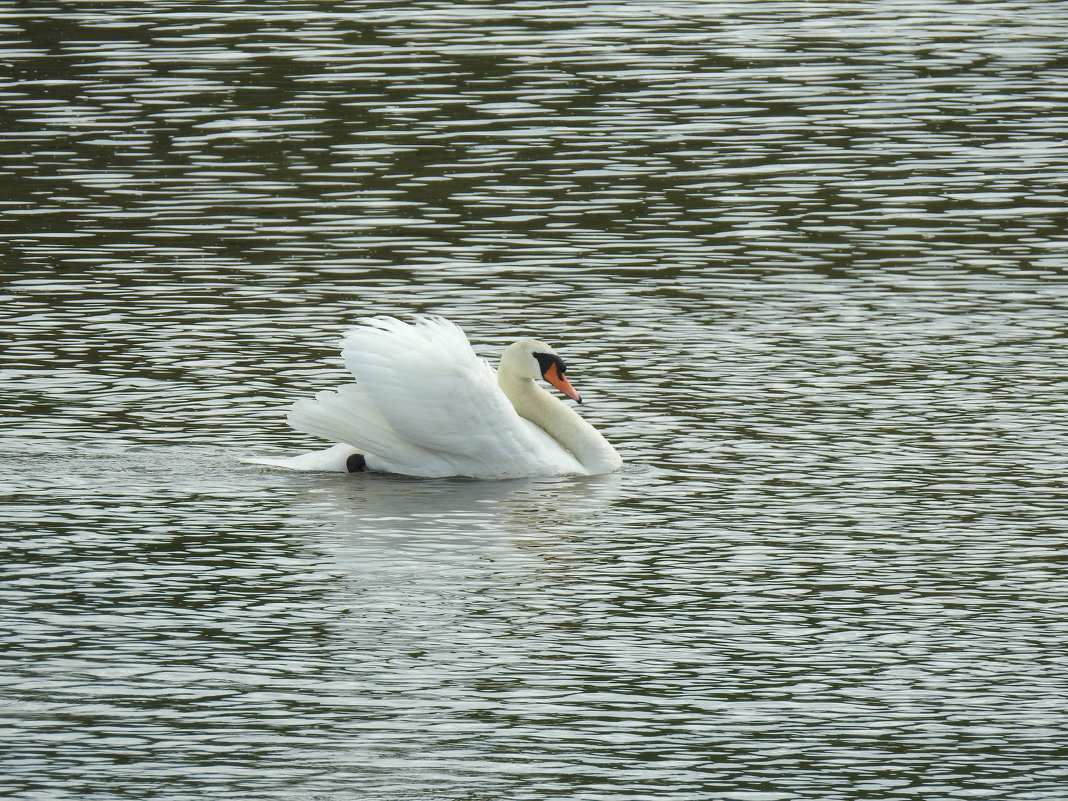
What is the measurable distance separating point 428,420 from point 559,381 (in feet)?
4.34

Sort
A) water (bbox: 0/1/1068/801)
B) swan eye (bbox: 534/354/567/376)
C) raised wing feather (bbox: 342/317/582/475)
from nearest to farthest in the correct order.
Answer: water (bbox: 0/1/1068/801)
raised wing feather (bbox: 342/317/582/475)
swan eye (bbox: 534/354/567/376)

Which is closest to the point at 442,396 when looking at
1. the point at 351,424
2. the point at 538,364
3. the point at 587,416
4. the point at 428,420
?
the point at 428,420

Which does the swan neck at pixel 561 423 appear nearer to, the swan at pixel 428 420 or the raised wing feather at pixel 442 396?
the swan at pixel 428 420

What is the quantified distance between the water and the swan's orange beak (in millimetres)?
514

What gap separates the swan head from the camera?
1766 centimetres

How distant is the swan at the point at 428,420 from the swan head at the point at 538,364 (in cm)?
42

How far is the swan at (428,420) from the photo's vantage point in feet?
55.0

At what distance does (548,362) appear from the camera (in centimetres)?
1767

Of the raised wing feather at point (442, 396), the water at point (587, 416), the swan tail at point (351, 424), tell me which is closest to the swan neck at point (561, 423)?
the raised wing feather at point (442, 396)

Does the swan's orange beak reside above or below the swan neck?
above

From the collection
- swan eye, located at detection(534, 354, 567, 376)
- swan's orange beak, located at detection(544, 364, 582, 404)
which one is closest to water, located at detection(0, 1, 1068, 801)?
swan's orange beak, located at detection(544, 364, 582, 404)

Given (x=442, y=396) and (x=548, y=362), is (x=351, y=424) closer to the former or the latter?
(x=442, y=396)

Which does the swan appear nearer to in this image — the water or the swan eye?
the water

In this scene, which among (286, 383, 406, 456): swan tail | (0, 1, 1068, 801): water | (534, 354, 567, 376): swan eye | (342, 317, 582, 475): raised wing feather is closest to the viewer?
(0, 1, 1068, 801): water
